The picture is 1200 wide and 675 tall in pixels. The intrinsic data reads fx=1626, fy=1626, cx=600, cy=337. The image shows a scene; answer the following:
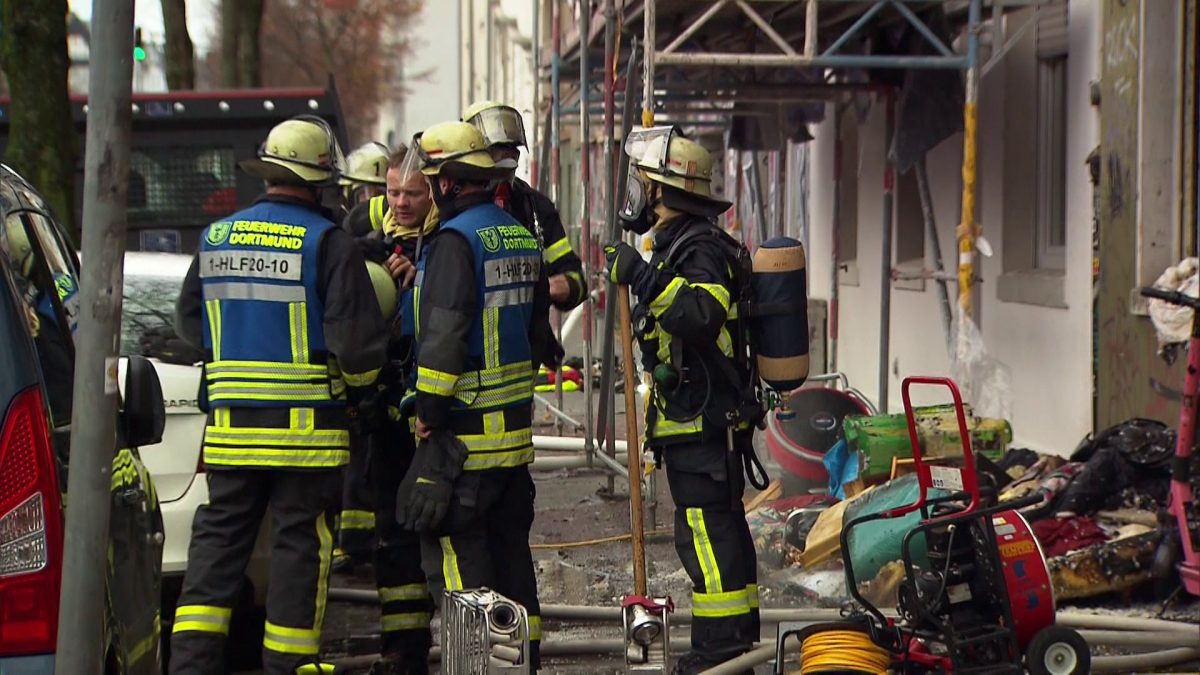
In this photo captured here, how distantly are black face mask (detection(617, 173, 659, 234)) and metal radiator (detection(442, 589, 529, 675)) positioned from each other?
1.84m

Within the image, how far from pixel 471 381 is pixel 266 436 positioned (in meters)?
0.67

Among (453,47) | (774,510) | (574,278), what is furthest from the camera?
(453,47)

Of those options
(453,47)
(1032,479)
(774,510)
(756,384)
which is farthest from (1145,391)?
(453,47)

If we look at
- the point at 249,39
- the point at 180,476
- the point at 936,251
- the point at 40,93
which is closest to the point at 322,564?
the point at 180,476

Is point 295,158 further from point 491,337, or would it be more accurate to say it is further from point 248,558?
point 248,558

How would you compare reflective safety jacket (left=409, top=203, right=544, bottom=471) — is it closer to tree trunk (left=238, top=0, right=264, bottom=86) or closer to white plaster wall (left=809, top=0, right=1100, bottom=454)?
white plaster wall (left=809, top=0, right=1100, bottom=454)

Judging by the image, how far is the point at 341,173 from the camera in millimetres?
5637

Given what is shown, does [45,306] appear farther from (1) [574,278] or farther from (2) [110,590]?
(1) [574,278]

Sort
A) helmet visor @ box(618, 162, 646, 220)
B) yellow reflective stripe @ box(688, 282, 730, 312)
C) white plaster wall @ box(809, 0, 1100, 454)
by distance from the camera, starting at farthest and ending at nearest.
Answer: white plaster wall @ box(809, 0, 1100, 454) → helmet visor @ box(618, 162, 646, 220) → yellow reflective stripe @ box(688, 282, 730, 312)

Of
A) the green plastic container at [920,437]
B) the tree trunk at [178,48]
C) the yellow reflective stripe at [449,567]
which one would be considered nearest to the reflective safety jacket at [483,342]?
the yellow reflective stripe at [449,567]

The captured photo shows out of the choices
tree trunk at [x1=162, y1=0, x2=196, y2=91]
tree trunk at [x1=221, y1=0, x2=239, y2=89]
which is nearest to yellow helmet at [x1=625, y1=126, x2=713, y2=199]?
tree trunk at [x1=162, y1=0, x2=196, y2=91]

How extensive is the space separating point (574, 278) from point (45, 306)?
9.23 feet

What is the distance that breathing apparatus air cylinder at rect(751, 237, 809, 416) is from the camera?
5.59m

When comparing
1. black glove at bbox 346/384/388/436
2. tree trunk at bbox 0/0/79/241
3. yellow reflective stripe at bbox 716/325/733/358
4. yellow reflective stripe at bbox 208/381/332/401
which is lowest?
black glove at bbox 346/384/388/436
